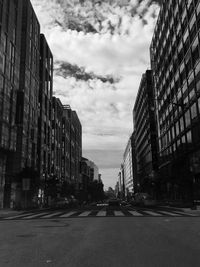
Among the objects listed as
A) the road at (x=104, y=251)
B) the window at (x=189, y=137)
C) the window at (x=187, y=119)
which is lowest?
the road at (x=104, y=251)

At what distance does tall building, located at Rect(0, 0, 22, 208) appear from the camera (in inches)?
2032

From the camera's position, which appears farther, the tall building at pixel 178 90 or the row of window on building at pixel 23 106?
the row of window on building at pixel 23 106

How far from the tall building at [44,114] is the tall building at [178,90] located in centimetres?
2892

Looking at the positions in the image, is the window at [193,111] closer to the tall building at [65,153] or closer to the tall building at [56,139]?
the tall building at [56,139]

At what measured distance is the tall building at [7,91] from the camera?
169 feet

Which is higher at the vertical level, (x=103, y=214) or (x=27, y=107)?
(x=27, y=107)

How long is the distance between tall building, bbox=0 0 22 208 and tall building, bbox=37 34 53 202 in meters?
16.5

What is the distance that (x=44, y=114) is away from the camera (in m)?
80.8

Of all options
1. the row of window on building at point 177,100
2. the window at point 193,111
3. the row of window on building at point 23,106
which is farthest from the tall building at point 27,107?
the window at point 193,111

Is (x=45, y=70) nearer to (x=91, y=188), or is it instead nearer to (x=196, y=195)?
(x=196, y=195)

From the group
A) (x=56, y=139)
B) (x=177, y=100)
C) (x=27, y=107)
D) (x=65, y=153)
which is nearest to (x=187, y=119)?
(x=177, y=100)

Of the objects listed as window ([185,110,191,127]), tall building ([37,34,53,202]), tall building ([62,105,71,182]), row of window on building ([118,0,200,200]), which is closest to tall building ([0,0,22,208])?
tall building ([37,34,53,202])

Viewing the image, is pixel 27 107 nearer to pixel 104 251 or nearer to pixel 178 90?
pixel 178 90

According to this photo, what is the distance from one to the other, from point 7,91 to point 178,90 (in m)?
30.9
